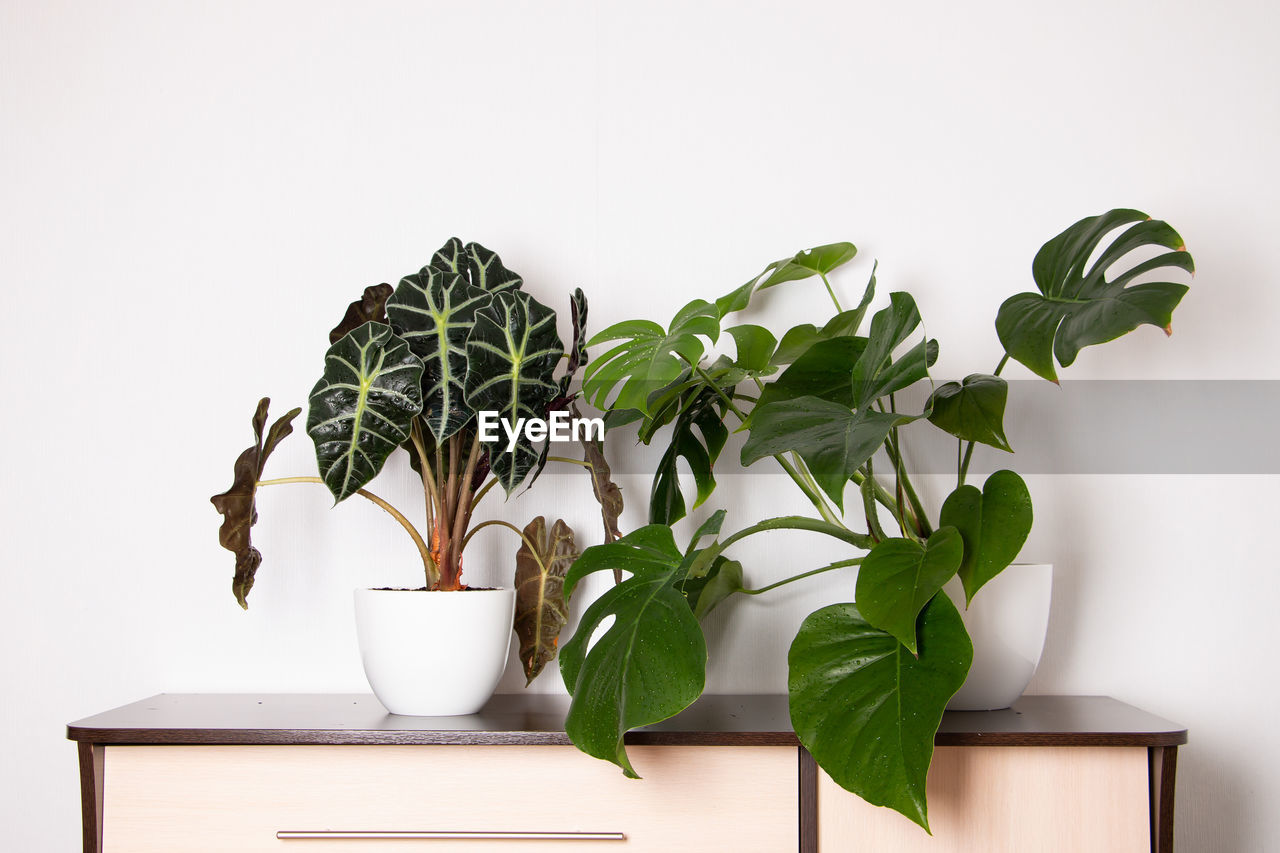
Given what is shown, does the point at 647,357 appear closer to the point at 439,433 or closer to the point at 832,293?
the point at 439,433

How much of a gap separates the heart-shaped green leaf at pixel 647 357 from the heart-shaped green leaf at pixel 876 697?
34cm

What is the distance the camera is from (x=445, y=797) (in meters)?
1.04

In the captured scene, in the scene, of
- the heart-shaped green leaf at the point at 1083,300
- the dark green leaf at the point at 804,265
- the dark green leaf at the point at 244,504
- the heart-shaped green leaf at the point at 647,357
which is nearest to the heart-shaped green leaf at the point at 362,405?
the dark green leaf at the point at 244,504

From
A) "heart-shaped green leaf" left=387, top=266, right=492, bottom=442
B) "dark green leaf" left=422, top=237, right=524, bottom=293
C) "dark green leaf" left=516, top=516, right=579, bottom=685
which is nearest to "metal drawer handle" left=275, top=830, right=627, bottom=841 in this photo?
"dark green leaf" left=516, top=516, right=579, bottom=685

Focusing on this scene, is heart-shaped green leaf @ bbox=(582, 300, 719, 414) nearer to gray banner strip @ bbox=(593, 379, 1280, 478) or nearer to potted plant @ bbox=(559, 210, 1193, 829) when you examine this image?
potted plant @ bbox=(559, 210, 1193, 829)

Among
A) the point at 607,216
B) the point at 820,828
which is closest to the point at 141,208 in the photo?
the point at 607,216

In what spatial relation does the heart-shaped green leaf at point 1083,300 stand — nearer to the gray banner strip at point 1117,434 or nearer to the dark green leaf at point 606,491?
the gray banner strip at point 1117,434

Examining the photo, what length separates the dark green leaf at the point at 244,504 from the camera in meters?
1.14

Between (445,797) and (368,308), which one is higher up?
(368,308)

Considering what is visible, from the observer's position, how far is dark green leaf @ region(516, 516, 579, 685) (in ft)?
4.17

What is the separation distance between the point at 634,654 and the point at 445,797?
33 centimetres

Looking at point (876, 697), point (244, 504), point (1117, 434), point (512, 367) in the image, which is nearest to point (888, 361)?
point (876, 697)

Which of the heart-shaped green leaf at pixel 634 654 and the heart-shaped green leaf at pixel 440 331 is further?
the heart-shaped green leaf at pixel 440 331

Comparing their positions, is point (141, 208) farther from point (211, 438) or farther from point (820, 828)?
point (820, 828)
